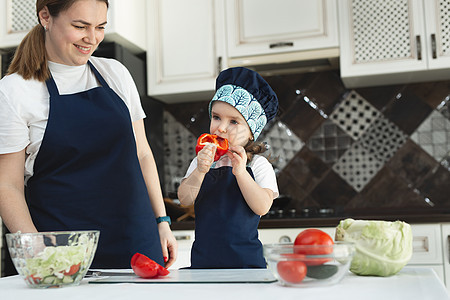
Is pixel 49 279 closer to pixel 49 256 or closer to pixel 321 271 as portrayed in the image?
pixel 49 256

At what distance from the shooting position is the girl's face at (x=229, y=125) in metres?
1.39

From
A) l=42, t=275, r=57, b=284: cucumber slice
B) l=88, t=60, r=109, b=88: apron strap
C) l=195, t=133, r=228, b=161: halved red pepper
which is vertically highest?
l=88, t=60, r=109, b=88: apron strap

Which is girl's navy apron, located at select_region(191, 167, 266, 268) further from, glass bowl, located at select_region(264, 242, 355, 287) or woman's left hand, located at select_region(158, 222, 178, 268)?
glass bowl, located at select_region(264, 242, 355, 287)

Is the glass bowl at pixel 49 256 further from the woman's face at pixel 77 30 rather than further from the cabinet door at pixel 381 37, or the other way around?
the cabinet door at pixel 381 37

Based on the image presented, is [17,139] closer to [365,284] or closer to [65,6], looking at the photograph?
[65,6]

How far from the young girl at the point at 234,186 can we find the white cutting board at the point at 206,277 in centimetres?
25

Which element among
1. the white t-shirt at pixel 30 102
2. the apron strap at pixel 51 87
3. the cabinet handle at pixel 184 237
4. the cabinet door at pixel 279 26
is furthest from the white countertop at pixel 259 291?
the cabinet door at pixel 279 26

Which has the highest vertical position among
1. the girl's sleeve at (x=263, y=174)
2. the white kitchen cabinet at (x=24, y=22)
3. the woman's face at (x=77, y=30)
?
the white kitchen cabinet at (x=24, y=22)

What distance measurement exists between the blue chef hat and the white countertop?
57cm

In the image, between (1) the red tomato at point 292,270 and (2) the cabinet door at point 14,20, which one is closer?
(1) the red tomato at point 292,270

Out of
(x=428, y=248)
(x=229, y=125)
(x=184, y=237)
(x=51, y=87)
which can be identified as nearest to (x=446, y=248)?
(x=428, y=248)

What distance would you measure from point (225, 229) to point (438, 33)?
1.85 meters

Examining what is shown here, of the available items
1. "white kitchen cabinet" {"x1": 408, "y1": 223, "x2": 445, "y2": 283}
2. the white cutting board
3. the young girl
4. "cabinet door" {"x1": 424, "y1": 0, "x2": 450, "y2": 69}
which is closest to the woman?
the young girl

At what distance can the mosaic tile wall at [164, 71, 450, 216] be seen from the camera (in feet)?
9.66
